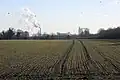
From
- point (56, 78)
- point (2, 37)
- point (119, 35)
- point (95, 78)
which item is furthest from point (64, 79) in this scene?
point (2, 37)

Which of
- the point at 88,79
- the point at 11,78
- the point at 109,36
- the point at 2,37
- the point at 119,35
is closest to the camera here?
the point at 88,79

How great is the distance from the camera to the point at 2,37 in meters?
196

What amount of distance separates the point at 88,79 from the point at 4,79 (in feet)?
14.5

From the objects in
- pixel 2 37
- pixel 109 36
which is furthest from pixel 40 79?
pixel 2 37

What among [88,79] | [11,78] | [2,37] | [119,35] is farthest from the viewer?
Result: [2,37]

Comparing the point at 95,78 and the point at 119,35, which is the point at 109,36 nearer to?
the point at 119,35

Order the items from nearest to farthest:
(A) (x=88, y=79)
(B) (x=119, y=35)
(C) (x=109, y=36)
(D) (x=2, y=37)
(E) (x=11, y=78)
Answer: (A) (x=88, y=79)
(E) (x=11, y=78)
(B) (x=119, y=35)
(C) (x=109, y=36)
(D) (x=2, y=37)

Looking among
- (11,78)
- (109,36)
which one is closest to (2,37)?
(109,36)

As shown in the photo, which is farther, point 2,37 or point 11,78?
point 2,37

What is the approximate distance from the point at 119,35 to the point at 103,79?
412 feet

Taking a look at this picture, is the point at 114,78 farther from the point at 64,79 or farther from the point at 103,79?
the point at 64,79

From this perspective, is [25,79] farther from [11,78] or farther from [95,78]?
[95,78]

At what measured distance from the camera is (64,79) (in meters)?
14.1

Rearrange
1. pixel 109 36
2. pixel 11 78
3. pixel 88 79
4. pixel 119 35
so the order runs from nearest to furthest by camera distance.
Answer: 1. pixel 88 79
2. pixel 11 78
3. pixel 119 35
4. pixel 109 36
